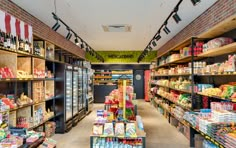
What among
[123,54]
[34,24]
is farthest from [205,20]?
[123,54]

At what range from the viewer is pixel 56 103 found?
24.4 ft

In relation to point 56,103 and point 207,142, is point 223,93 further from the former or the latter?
point 56,103

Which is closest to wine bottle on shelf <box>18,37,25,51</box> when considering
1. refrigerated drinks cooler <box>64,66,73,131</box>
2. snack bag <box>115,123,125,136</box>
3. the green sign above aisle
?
snack bag <box>115,123,125,136</box>

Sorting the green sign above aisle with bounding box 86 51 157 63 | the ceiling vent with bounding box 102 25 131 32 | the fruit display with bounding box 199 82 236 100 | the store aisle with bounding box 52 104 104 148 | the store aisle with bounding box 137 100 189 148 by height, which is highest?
the ceiling vent with bounding box 102 25 131 32

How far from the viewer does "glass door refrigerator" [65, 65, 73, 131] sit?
25.3ft

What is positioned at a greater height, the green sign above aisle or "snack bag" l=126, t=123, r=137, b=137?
the green sign above aisle

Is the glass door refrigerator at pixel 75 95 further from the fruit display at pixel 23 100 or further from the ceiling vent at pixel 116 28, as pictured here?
the fruit display at pixel 23 100

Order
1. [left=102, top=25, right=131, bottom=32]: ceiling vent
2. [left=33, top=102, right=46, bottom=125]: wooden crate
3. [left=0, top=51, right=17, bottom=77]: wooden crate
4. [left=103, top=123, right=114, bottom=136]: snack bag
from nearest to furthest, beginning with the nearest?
[left=103, top=123, right=114, bottom=136]: snack bag
[left=0, top=51, right=17, bottom=77]: wooden crate
[left=33, top=102, right=46, bottom=125]: wooden crate
[left=102, top=25, right=131, bottom=32]: ceiling vent

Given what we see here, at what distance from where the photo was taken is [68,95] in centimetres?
811

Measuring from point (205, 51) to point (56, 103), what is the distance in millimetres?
4703

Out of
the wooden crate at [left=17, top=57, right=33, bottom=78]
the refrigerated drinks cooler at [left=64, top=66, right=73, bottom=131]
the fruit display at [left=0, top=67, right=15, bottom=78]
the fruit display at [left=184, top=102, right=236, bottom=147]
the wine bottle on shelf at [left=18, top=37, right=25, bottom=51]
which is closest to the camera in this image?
the fruit display at [left=184, top=102, right=236, bottom=147]

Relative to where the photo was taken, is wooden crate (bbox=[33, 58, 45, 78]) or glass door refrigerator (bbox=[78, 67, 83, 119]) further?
glass door refrigerator (bbox=[78, 67, 83, 119])

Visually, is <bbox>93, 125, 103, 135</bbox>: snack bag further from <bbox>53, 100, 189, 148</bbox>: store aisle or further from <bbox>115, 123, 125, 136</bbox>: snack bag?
<bbox>53, 100, 189, 148</bbox>: store aisle

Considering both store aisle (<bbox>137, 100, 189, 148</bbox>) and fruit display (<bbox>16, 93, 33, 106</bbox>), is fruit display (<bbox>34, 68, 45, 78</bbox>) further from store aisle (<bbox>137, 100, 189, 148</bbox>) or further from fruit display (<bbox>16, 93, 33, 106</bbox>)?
store aisle (<bbox>137, 100, 189, 148</bbox>)
